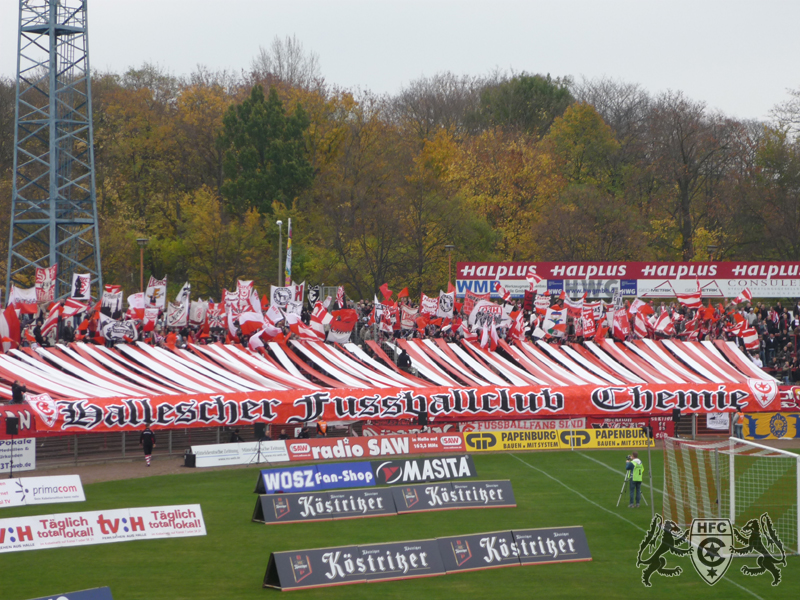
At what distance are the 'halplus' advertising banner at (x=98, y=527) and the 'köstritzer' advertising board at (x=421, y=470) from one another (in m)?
6.93

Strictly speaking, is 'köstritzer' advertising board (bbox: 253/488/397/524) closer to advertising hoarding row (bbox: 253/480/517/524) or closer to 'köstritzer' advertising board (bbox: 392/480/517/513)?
advertising hoarding row (bbox: 253/480/517/524)

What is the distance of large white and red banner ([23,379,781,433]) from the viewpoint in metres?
30.7

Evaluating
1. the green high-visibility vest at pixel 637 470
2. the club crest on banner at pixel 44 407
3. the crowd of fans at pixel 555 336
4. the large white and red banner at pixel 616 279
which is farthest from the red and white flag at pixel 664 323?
the club crest on banner at pixel 44 407

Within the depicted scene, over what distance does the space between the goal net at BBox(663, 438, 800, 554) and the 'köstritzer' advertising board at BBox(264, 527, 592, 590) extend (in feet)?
14.3

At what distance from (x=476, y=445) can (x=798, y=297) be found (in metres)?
21.7

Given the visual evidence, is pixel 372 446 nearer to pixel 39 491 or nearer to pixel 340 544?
pixel 340 544

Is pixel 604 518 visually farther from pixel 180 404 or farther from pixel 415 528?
pixel 180 404

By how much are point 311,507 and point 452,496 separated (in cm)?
383

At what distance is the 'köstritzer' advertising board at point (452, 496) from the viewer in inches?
925

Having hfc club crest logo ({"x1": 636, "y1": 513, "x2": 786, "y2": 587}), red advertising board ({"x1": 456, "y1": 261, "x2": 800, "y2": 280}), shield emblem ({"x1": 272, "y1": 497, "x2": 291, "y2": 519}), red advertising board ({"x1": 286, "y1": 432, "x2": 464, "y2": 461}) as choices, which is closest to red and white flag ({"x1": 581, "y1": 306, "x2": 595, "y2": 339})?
red advertising board ({"x1": 456, "y1": 261, "x2": 800, "y2": 280})

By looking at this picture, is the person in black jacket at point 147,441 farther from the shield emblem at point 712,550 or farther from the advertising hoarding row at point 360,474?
the shield emblem at point 712,550

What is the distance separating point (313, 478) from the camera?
83.6 ft

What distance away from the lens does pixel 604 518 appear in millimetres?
23656

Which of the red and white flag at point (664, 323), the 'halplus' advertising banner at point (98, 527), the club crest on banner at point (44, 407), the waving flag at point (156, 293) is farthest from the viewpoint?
the red and white flag at point (664, 323)
